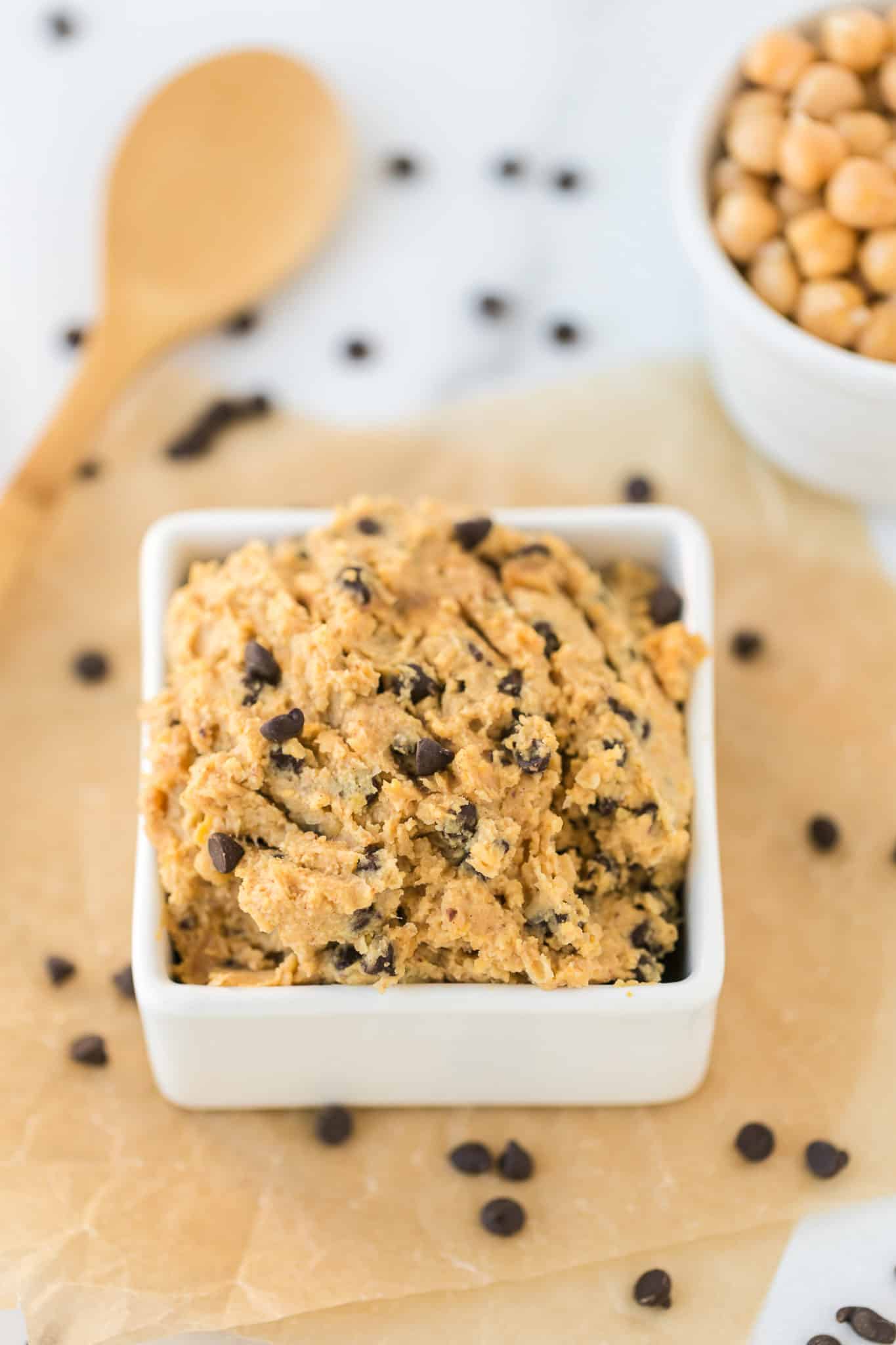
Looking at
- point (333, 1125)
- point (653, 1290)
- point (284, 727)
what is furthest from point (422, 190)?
point (653, 1290)

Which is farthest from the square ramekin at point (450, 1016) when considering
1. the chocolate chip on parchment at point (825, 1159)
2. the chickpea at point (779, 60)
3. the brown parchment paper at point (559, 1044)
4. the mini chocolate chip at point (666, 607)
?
the chickpea at point (779, 60)

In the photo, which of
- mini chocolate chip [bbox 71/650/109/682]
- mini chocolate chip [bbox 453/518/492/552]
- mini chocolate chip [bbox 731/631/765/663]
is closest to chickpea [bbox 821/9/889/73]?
mini chocolate chip [bbox 731/631/765/663]

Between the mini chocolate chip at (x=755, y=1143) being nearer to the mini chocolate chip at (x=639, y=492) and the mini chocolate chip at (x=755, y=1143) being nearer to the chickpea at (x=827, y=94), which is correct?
the mini chocolate chip at (x=639, y=492)

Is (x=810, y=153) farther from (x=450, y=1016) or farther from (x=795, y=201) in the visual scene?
(x=450, y=1016)

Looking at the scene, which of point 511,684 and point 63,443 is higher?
point 511,684

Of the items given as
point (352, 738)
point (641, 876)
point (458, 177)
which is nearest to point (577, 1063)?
point (641, 876)
